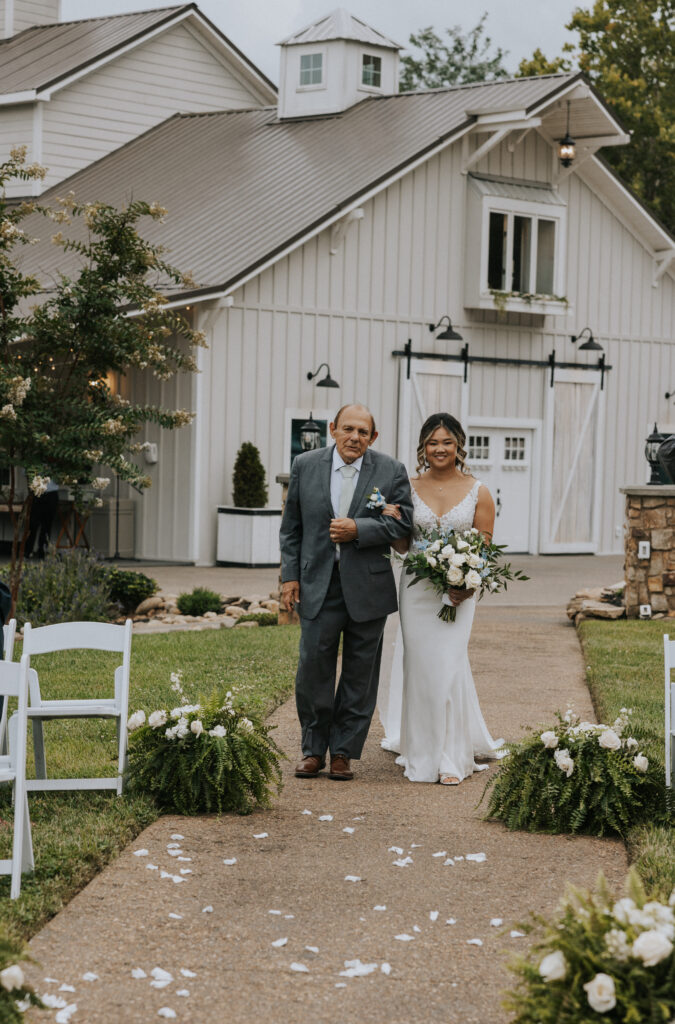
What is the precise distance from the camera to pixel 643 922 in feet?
11.4

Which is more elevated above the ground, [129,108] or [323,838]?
[129,108]

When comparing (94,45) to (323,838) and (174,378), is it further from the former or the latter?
(323,838)

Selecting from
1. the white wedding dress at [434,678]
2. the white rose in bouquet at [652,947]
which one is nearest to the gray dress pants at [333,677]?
the white wedding dress at [434,678]

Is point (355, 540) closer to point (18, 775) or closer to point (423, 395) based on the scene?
point (18, 775)

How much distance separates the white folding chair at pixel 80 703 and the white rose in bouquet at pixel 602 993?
11.4ft

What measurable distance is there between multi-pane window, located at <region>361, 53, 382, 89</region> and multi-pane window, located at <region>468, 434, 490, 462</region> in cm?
651

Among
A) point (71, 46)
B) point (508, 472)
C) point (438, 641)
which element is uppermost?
point (71, 46)

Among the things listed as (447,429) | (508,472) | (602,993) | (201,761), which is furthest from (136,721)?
(508,472)

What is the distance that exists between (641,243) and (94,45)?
9944mm

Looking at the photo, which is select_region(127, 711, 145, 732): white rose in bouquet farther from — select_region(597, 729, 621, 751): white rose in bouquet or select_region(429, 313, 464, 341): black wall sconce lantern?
select_region(429, 313, 464, 341): black wall sconce lantern

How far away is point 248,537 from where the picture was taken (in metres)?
19.0

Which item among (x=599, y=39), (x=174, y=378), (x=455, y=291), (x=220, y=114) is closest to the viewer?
(x=174, y=378)

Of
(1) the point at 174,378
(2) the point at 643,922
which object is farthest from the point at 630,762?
(1) the point at 174,378

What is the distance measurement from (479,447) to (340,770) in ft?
49.7
